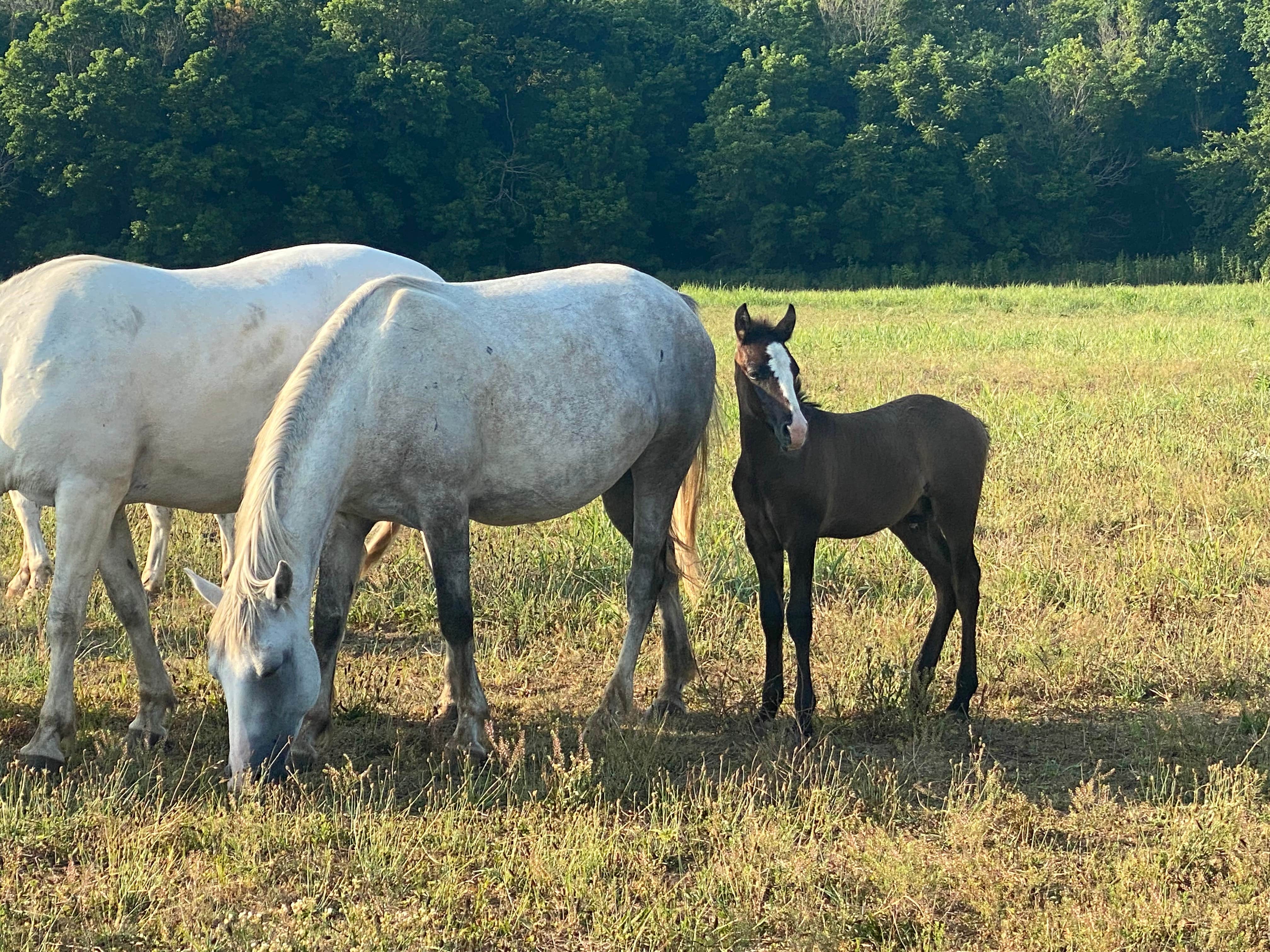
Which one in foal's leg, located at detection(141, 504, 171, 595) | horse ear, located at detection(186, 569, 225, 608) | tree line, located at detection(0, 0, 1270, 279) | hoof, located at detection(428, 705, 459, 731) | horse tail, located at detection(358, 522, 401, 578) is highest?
tree line, located at detection(0, 0, 1270, 279)

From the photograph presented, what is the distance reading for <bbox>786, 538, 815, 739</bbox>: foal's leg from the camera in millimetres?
4672

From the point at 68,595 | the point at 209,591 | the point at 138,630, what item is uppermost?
the point at 209,591

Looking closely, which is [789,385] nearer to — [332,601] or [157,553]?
[332,601]

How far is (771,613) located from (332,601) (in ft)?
5.74

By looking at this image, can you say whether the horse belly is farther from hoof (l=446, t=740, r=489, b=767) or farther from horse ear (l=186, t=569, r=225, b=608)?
horse ear (l=186, t=569, r=225, b=608)

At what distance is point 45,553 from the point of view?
657 cm

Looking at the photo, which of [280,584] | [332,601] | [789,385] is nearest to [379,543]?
[332,601]

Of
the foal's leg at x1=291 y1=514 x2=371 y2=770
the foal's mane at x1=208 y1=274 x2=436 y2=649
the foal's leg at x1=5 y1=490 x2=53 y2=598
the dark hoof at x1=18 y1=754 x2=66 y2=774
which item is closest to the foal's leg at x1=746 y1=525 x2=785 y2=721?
the foal's leg at x1=291 y1=514 x2=371 y2=770

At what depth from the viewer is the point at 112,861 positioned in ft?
11.6

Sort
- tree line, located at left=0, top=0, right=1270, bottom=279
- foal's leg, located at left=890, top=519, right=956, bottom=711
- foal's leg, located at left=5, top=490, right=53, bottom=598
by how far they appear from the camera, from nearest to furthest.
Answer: foal's leg, located at left=890, top=519, right=956, bottom=711, foal's leg, located at left=5, top=490, right=53, bottom=598, tree line, located at left=0, top=0, right=1270, bottom=279

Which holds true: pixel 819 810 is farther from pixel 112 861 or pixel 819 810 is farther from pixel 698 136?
pixel 698 136

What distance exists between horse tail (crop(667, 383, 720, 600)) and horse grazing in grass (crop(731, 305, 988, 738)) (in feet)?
2.62

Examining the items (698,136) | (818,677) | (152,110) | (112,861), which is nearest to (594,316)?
(818,677)

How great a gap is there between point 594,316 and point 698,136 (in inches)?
1614
